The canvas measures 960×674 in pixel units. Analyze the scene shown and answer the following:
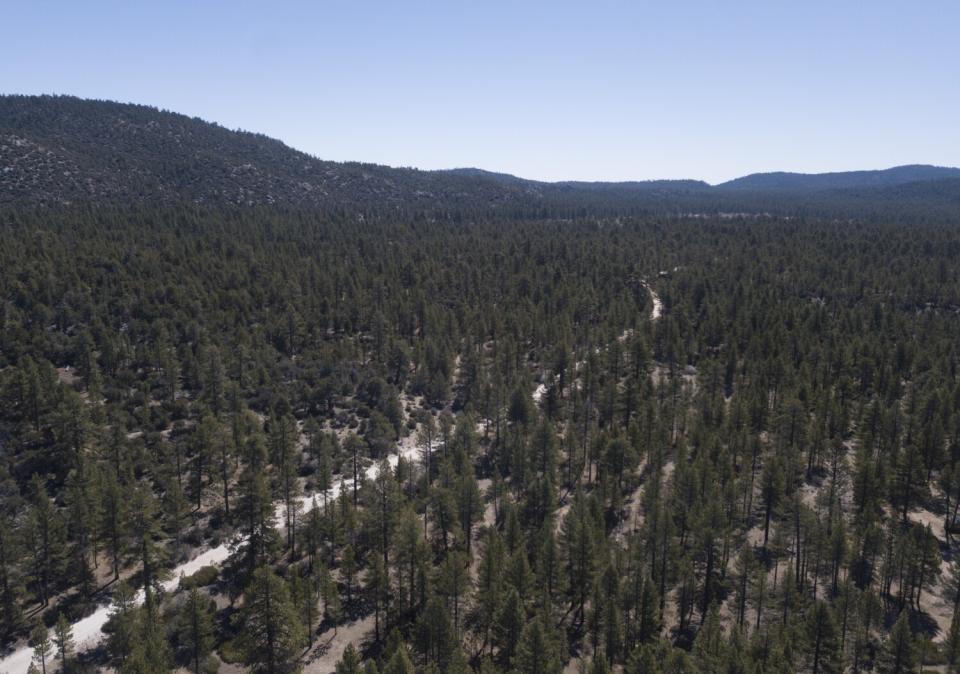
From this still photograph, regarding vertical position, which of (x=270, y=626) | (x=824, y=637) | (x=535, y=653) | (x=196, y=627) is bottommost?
(x=824, y=637)

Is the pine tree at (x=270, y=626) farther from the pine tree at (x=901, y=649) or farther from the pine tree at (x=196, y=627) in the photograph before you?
the pine tree at (x=901, y=649)

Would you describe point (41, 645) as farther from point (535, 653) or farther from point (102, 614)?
point (535, 653)

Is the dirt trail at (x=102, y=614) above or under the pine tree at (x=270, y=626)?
under

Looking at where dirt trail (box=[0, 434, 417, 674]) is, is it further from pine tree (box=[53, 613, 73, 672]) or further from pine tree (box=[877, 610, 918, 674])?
pine tree (box=[877, 610, 918, 674])

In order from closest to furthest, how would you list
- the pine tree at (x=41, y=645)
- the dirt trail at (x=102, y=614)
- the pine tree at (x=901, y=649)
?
the pine tree at (x=41, y=645)
the pine tree at (x=901, y=649)
the dirt trail at (x=102, y=614)

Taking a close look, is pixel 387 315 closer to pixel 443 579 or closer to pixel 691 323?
pixel 691 323

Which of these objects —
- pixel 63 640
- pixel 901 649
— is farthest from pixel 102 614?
pixel 901 649

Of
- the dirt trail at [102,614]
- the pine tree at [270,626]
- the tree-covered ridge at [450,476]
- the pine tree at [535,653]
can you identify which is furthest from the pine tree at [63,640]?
the pine tree at [535,653]

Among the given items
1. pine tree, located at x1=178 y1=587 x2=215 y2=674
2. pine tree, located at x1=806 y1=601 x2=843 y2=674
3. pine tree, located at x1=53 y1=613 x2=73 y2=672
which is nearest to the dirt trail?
pine tree, located at x1=53 y1=613 x2=73 y2=672

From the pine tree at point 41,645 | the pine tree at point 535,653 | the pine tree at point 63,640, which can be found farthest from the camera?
the pine tree at point 41,645
